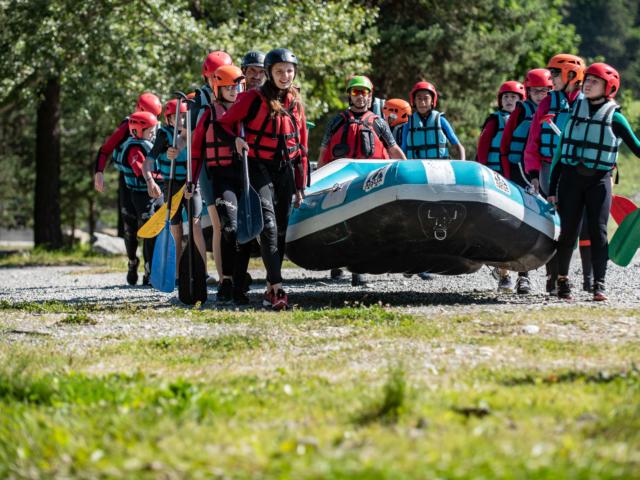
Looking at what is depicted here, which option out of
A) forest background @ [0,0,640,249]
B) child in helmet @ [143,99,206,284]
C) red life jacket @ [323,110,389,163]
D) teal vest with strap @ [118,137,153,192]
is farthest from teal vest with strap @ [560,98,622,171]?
forest background @ [0,0,640,249]

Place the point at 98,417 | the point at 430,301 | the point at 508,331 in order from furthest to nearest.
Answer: the point at 430,301, the point at 508,331, the point at 98,417

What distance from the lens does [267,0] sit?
2183 cm

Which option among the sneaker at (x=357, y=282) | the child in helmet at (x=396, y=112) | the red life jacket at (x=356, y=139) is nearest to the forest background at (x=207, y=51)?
the child in helmet at (x=396, y=112)

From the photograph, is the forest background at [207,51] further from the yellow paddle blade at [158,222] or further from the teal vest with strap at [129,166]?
the yellow paddle blade at [158,222]

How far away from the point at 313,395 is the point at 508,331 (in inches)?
101

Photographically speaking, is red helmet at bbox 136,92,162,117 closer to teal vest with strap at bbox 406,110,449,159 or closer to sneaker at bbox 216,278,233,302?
teal vest with strap at bbox 406,110,449,159

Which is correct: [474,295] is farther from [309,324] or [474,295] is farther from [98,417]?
[98,417]

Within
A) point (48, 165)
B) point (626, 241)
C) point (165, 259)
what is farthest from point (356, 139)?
point (48, 165)

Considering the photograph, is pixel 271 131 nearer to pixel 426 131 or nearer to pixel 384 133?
pixel 384 133

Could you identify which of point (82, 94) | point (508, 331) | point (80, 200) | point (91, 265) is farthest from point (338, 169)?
point (80, 200)

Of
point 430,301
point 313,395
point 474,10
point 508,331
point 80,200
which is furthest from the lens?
point 80,200

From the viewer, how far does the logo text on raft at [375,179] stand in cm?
977

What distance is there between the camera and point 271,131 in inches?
385

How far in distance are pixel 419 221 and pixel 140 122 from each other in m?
4.53
